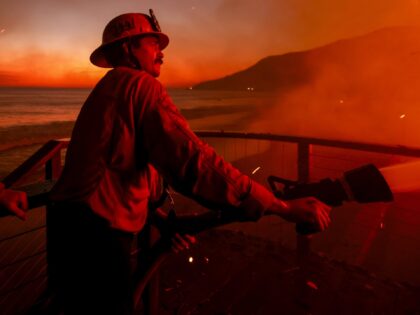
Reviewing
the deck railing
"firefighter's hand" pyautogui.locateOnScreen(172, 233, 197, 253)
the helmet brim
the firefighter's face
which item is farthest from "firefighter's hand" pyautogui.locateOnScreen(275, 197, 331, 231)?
the deck railing

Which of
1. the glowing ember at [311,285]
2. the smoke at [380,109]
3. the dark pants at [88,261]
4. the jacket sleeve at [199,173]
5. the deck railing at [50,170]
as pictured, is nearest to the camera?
the jacket sleeve at [199,173]

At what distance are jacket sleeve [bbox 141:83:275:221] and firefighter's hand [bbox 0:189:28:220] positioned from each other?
3.01 ft

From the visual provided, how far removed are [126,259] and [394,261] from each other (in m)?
6.46

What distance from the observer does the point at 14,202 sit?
1.65 metres

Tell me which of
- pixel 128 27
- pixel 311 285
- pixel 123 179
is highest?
pixel 128 27

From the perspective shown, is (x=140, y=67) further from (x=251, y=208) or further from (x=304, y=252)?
(x=304, y=252)

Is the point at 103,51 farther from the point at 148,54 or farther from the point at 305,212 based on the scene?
the point at 305,212

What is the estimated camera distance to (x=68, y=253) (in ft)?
4.91

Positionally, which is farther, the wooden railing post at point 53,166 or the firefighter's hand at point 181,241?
the wooden railing post at point 53,166

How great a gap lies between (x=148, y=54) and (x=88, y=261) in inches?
39.5

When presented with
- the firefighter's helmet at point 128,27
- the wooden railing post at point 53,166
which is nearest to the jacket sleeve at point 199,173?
the firefighter's helmet at point 128,27

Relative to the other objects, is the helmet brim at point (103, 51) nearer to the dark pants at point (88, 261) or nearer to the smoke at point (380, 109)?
the dark pants at point (88, 261)

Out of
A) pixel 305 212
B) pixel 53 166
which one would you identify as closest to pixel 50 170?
pixel 53 166

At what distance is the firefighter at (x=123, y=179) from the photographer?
1155 mm
